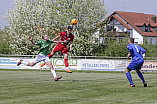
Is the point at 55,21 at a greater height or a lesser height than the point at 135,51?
greater

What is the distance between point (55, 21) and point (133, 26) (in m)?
37.5

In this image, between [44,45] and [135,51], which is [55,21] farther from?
[135,51]

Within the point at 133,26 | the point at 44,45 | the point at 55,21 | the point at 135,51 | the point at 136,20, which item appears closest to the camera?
the point at 135,51

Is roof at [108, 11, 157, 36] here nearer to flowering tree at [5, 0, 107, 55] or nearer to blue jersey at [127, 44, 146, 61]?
flowering tree at [5, 0, 107, 55]

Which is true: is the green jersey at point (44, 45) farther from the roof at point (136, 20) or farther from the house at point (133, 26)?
the roof at point (136, 20)

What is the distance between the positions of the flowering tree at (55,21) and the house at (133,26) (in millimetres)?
30354

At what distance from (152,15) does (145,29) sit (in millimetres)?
11432

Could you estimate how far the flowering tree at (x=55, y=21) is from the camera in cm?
4931

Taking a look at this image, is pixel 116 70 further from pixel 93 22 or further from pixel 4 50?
pixel 4 50

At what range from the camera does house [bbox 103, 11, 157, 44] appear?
8269 cm

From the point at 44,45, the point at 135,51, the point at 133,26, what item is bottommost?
the point at 135,51

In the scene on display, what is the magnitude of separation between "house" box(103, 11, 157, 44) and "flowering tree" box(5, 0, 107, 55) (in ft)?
99.6

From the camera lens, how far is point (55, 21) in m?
49.5

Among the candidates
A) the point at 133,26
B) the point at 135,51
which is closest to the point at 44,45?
the point at 135,51
